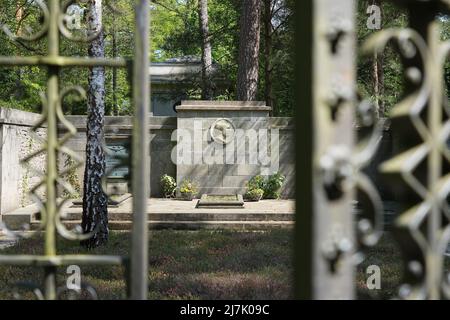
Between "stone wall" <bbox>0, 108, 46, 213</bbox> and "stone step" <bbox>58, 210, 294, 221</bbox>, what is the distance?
4.73 feet

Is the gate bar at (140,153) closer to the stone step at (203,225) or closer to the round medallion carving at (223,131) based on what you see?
the stone step at (203,225)

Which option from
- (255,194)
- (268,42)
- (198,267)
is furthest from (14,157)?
(268,42)

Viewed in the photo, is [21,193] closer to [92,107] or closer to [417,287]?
[92,107]

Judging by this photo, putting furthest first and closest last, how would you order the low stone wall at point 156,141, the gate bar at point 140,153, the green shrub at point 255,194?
the low stone wall at point 156,141
the green shrub at point 255,194
the gate bar at point 140,153

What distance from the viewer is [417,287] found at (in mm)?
1432

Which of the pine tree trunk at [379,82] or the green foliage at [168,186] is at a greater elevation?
the pine tree trunk at [379,82]

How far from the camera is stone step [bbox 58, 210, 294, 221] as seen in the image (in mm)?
11422

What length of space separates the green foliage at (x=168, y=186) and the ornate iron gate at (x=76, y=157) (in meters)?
13.2

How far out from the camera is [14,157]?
39.9ft

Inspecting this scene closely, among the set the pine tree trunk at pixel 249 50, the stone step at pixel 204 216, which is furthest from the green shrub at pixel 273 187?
the stone step at pixel 204 216

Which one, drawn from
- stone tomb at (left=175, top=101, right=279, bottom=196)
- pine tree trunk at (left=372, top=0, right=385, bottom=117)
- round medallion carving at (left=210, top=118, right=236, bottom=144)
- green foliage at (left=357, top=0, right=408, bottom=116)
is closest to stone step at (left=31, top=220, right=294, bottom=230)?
stone tomb at (left=175, top=101, right=279, bottom=196)

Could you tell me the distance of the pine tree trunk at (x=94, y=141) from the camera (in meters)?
8.32

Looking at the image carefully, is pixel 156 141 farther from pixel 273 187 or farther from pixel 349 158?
pixel 349 158

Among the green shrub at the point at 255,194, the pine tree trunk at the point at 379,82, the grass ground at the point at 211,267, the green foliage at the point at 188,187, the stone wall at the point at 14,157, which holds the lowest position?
the grass ground at the point at 211,267
